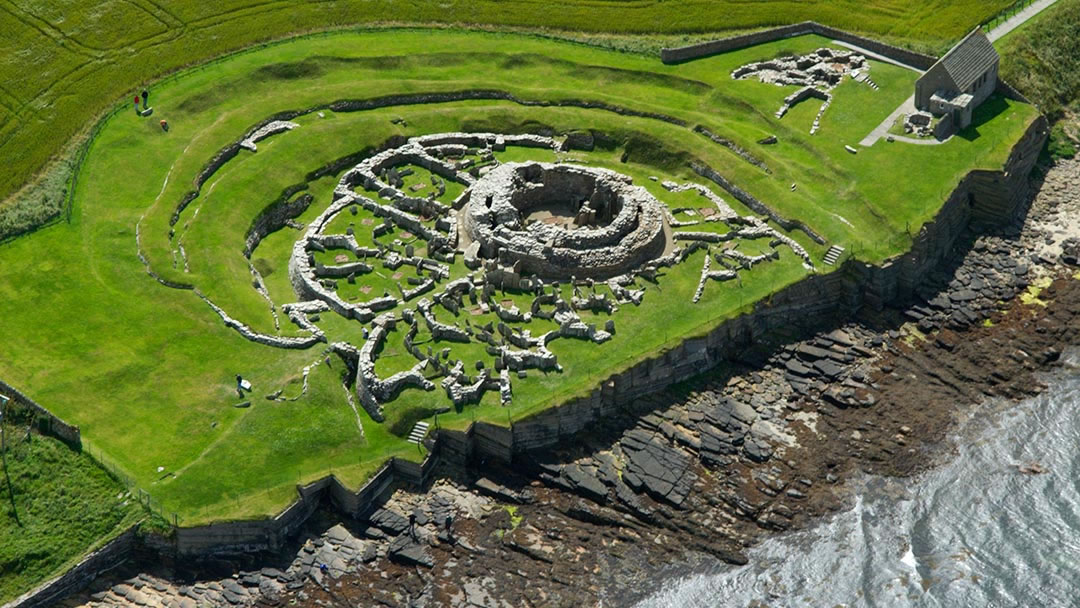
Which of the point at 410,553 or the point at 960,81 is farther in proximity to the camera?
the point at 960,81

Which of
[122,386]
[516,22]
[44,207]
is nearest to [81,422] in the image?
[122,386]

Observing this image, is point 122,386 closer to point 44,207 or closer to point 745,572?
point 44,207

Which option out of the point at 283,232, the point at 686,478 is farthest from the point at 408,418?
the point at 283,232

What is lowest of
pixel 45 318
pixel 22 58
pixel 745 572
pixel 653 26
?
pixel 745 572

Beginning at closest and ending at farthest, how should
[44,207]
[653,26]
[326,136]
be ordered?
[44,207] < [326,136] < [653,26]

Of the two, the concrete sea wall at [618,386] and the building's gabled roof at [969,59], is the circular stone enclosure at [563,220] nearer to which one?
the concrete sea wall at [618,386]

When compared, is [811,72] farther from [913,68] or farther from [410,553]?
[410,553]

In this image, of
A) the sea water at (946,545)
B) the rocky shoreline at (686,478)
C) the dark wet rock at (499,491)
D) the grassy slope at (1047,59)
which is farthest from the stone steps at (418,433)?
the grassy slope at (1047,59)
